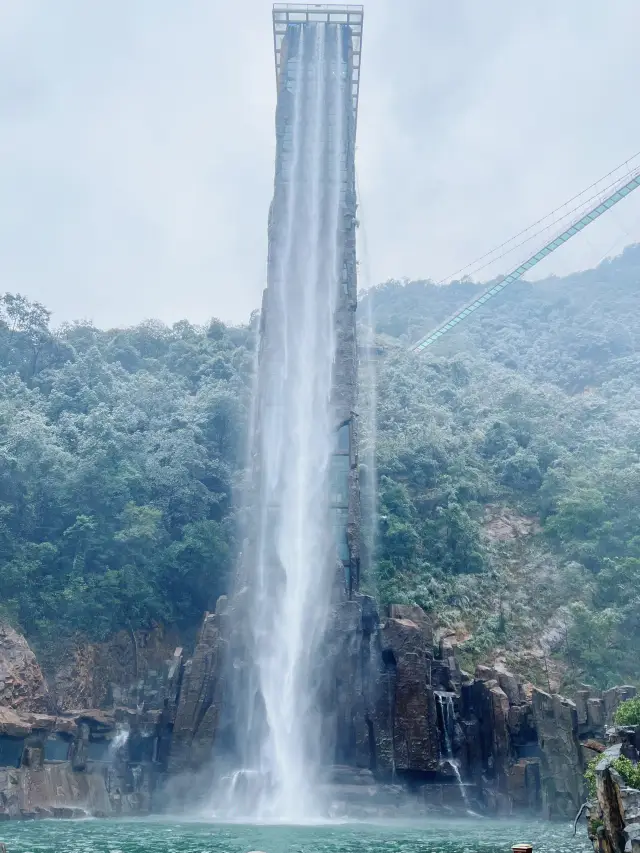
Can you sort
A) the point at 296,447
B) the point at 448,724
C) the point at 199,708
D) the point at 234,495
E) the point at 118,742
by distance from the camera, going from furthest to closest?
the point at 234,495 → the point at 296,447 → the point at 448,724 → the point at 199,708 → the point at 118,742

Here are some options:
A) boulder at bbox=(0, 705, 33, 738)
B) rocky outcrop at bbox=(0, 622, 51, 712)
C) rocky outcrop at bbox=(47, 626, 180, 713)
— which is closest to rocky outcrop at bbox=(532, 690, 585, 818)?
Result: rocky outcrop at bbox=(47, 626, 180, 713)

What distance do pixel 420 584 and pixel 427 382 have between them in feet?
80.9

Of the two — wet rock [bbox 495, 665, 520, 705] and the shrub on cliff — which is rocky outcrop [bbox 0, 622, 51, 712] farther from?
the shrub on cliff

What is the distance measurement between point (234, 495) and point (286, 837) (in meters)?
21.3

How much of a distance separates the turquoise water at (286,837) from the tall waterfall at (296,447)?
3.79 meters

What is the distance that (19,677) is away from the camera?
3103cm

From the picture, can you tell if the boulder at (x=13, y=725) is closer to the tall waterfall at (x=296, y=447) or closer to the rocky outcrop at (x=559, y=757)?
the tall waterfall at (x=296, y=447)

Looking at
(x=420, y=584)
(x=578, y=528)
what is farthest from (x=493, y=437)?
(x=420, y=584)

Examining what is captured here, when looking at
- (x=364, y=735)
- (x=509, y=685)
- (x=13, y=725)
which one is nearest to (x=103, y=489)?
(x=13, y=725)

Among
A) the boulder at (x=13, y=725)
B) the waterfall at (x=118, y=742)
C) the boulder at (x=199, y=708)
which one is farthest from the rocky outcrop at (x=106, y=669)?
the boulder at (x=13, y=725)

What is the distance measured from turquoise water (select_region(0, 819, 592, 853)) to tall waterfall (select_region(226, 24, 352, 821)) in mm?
3793

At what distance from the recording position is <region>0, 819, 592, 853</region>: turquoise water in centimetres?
1877

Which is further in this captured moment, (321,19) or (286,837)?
(321,19)

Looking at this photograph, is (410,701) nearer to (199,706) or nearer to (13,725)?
(199,706)
